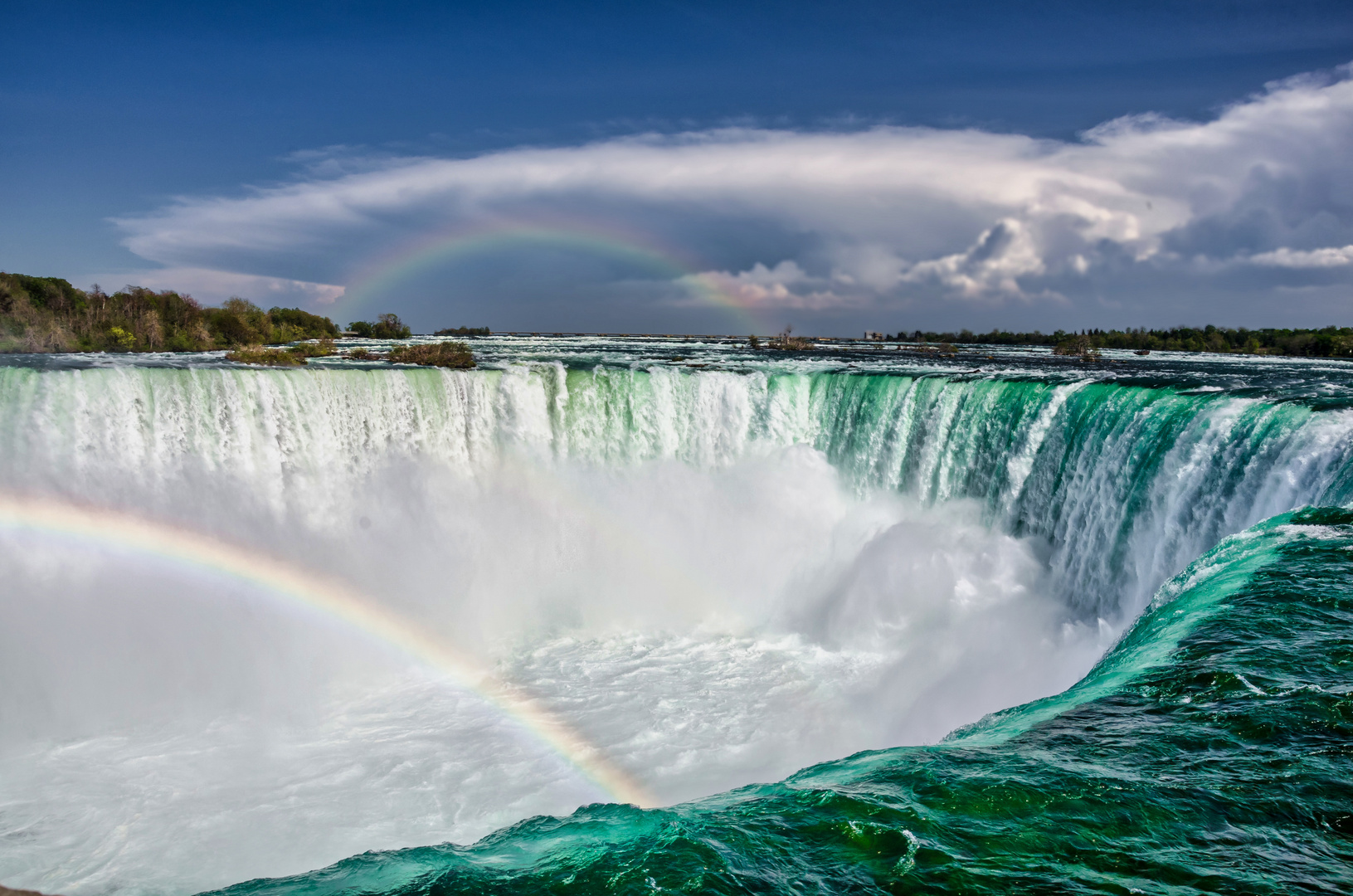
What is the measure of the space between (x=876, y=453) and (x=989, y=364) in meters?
9.31

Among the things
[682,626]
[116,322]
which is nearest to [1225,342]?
[682,626]

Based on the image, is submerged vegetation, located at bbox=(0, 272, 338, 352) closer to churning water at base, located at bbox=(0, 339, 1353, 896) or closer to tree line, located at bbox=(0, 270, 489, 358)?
tree line, located at bbox=(0, 270, 489, 358)

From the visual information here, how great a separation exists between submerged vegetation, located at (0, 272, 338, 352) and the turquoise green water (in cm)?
2869

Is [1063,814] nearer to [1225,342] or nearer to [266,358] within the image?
[266,358]

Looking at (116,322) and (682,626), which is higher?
(116,322)

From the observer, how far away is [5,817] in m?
9.02

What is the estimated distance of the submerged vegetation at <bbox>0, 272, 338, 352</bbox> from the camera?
2527 cm

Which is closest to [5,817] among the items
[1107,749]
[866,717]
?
[866,717]

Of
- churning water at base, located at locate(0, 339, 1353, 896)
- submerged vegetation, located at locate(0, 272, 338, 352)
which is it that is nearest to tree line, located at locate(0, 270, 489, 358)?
submerged vegetation, located at locate(0, 272, 338, 352)

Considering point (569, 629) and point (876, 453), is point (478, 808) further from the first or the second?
point (876, 453)

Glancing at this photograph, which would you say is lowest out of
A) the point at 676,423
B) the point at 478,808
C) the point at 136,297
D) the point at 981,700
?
the point at 478,808

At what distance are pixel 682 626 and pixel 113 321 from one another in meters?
27.3

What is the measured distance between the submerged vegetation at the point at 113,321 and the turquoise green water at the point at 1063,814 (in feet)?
94.1

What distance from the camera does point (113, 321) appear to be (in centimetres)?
2856
